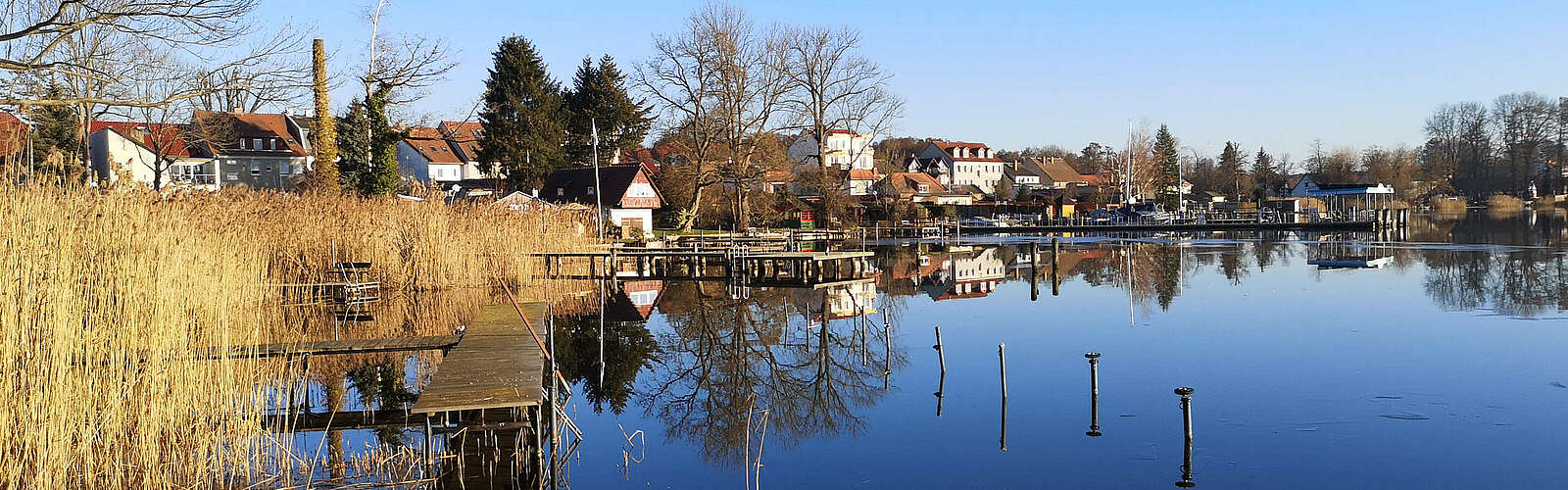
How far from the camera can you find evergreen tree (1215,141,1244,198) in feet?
364

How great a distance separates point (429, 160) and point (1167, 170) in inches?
2627

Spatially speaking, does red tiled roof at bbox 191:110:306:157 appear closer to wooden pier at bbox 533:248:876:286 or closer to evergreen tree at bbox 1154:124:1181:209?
wooden pier at bbox 533:248:876:286

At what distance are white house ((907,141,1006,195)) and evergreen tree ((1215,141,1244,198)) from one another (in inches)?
A: 822

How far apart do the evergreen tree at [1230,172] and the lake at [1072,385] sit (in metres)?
83.8

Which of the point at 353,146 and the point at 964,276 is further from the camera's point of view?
the point at 353,146

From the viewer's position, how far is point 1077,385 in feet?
48.6

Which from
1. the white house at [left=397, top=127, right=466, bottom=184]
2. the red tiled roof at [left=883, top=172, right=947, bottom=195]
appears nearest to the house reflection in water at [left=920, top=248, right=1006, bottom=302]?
the red tiled roof at [left=883, top=172, right=947, bottom=195]

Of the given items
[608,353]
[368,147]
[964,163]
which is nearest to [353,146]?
[368,147]

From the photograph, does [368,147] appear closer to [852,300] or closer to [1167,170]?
[852,300]

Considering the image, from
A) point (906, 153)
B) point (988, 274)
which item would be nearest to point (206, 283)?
point (988, 274)

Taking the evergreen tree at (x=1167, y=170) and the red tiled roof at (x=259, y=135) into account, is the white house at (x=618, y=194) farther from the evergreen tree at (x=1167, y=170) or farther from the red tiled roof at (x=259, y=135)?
the evergreen tree at (x=1167, y=170)

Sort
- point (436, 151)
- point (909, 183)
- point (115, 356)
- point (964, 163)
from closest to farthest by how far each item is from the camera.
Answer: point (115, 356), point (436, 151), point (909, 183), point (964, 163)

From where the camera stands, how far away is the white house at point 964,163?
112m

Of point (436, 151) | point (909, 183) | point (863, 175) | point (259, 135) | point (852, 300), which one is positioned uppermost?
point (259, 135)
